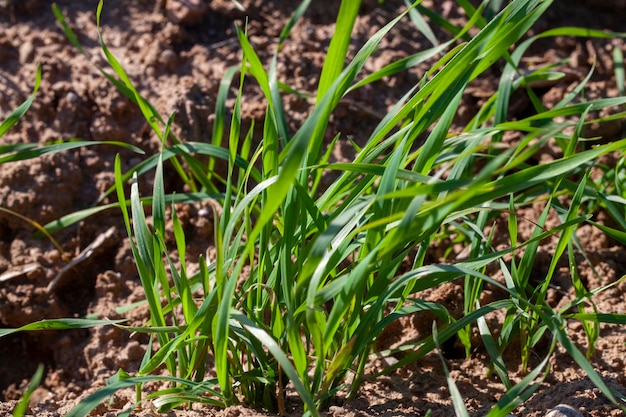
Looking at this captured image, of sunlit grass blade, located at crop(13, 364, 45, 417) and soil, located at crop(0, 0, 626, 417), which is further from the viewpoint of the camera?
soil, located at crop(0, 0, 626, 417)

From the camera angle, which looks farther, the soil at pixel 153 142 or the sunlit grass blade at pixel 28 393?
the soil at pixel 153 142

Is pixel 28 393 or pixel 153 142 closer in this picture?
pixel 28 393

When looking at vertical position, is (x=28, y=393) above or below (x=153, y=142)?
below

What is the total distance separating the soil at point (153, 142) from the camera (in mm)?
1403

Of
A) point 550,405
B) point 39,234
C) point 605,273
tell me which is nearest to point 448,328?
point 550,405

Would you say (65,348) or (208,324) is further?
(65,348)

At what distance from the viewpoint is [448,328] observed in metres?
1.22

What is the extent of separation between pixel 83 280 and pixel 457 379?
2.87 feet

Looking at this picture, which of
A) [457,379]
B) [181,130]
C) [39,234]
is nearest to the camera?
[457,379]

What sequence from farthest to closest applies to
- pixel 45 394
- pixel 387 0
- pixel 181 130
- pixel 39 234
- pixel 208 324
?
pixel 387 0 → pixel 181 130 → pixel 39 234 → pixel 45 394 → pixel 208 324

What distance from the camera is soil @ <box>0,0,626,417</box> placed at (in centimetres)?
140

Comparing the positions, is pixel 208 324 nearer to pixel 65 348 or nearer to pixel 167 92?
pixel 65 348

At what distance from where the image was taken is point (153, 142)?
6.06 feet

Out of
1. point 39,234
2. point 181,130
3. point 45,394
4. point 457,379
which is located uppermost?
point 181,130
